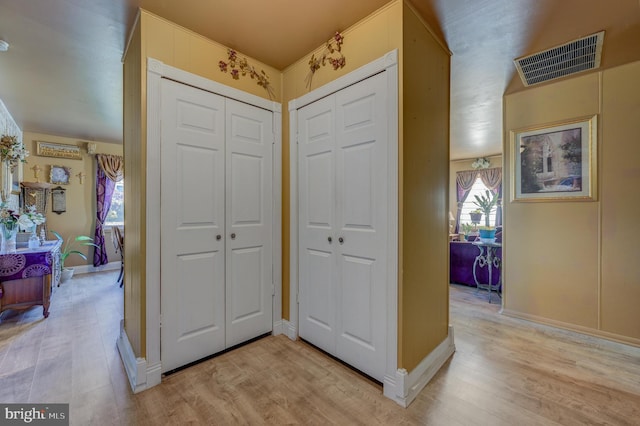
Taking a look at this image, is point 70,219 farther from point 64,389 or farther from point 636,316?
point 636,316

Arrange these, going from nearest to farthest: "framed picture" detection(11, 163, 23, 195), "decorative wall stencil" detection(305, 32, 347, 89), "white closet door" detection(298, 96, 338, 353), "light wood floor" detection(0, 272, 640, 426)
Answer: "light wood floor" detection(0, 272, 640, 426), "decorative wall stencil" detection(305, 32, 347, 89), "white closet door" detection(298, 96, 338, 353), "framed picture" detection(11, 163, 23, 195)

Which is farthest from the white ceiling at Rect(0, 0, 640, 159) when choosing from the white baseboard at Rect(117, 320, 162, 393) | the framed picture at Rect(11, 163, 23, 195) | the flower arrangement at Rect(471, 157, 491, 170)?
the flower arrangement at Rect(471, 157, 491, 170)

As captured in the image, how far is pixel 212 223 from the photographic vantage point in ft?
7.06

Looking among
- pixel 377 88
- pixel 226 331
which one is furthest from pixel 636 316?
pixel 226 331

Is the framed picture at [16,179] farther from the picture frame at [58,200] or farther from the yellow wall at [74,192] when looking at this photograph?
the picture frame at [58,200]

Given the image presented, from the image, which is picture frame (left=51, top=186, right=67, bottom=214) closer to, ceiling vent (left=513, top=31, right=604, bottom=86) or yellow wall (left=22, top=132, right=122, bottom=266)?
yellow wall (left=22, top=132, right=122, bottom=266)

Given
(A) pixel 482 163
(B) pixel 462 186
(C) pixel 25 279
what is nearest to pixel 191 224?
(C) pixel 25 279

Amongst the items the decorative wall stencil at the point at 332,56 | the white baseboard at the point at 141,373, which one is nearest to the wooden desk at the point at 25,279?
the white baseboard at the point at 141,373

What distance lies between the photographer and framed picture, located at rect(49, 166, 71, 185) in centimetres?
480

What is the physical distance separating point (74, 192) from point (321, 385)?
5.69 m

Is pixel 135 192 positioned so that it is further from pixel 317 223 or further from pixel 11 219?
pixel 11 219

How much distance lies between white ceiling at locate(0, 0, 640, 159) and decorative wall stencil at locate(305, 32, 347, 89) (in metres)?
0.06

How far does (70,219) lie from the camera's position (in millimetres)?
4992

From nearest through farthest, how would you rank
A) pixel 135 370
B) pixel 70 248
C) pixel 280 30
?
pixel 135 370
pixel 280 30
pixel 70 248
